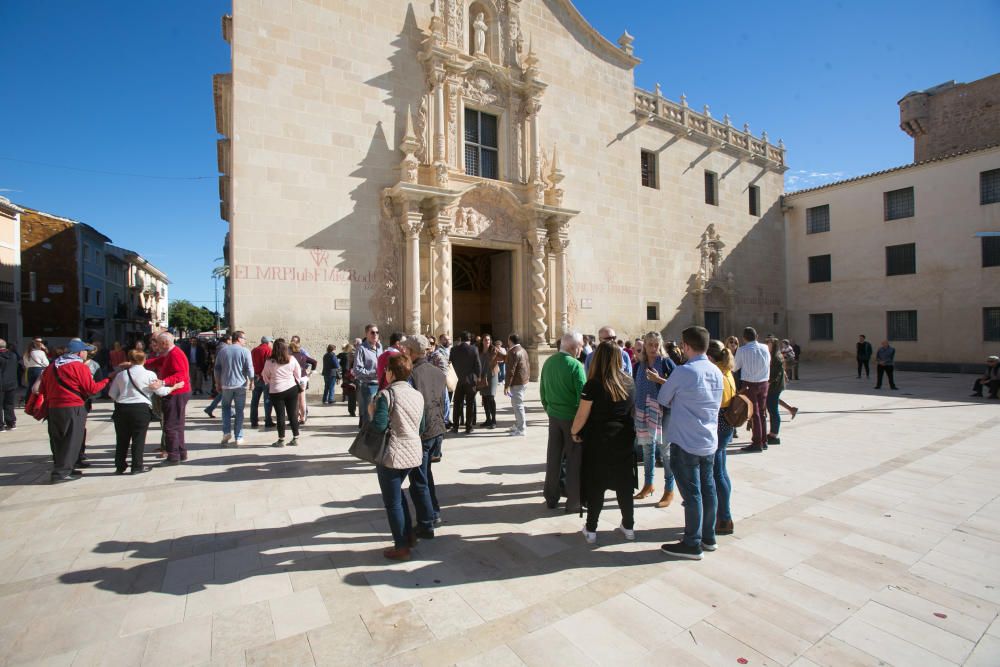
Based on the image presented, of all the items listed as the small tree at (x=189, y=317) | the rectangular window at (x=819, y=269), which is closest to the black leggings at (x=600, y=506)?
the rectangular window at (x=819, y=269)

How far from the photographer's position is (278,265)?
11344 mm

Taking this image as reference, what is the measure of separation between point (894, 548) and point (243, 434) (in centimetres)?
897

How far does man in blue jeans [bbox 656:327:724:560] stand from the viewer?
12.4 ft

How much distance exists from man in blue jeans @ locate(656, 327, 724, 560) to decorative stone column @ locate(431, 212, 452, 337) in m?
9.77

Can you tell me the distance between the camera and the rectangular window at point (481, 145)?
14.9 meters

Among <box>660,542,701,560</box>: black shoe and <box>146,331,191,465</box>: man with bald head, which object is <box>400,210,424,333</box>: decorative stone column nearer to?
<box>146,331,191,465</box>: man with bald head

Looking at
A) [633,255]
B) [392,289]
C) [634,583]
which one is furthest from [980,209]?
[634,583]

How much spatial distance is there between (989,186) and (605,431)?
2512 cm

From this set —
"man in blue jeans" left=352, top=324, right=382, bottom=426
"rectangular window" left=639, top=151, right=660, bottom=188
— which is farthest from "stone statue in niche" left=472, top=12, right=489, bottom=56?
"man in blue jeans" left=352, top=324, right=382, bottom=426

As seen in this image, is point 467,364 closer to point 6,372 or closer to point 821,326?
point 6,372

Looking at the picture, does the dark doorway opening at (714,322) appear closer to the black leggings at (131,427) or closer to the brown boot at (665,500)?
the brown boot at (665,500)

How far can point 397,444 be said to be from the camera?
12.3 ft

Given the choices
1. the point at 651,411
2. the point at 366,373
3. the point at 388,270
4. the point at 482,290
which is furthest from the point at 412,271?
the point at 651,411

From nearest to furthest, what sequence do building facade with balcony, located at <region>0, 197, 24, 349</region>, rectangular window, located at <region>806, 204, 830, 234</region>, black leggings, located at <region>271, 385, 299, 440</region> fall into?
black leggings, located at <region>271, 385, 299, 440</region> → building facade with balcony, located at <region>0, 197, 24, 349</region> → rectangular window, located at <region>806, 204, 830, 234</region>
